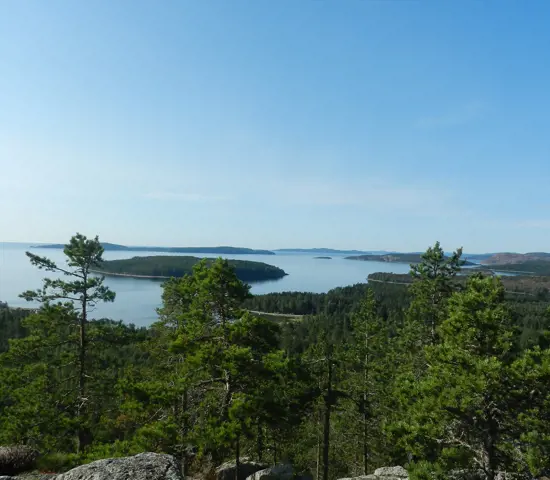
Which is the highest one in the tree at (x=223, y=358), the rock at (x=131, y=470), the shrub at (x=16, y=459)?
the tree at (x=223, y=358)

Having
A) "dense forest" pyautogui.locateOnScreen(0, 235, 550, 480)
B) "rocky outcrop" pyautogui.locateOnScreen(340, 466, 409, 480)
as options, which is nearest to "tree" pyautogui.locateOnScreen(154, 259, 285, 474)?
"dense forest" pyautogui.locateOnScreen(0, 235, 550, 480)

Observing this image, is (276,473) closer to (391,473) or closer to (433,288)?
(391,473)

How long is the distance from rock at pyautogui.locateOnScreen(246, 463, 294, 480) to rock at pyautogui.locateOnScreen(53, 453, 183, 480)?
989 centimetres

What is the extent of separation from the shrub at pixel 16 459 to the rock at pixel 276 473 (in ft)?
31.9

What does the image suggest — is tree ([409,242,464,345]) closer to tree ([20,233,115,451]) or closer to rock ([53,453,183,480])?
→ rock ([53,453,183,480])

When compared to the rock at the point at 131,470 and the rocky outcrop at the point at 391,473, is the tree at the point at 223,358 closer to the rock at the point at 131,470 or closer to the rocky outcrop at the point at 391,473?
the rock at the point at 131,470

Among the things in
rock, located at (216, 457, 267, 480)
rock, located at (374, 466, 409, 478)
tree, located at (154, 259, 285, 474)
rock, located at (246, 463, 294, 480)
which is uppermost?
tree, located at (154, 259, 285, 474)

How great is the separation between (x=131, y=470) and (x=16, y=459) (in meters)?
5.73

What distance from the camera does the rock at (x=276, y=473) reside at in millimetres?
18103

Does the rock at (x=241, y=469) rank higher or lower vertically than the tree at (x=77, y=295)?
lower

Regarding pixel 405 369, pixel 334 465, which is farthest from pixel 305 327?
pixel 405 369

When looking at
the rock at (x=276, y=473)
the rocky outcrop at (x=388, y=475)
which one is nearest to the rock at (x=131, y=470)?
the rock at (x=276, y=473)

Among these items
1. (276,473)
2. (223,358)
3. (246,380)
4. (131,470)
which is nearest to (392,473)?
(276,473)

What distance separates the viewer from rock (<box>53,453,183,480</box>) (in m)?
9.23
